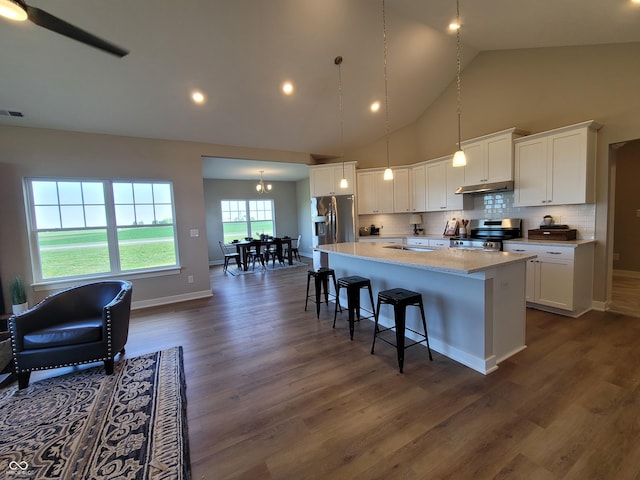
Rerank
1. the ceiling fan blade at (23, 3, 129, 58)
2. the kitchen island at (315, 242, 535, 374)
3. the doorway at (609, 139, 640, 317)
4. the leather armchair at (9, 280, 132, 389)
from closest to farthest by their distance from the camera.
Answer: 1. the ceiling fan blade at (23, 3, 129, 58)
2. the kitchen island at (315, 242, 535, 374)
3. the leather armchair at (9, 280, 132, 389)
4. the doorway at (609, 139, 640, 317)

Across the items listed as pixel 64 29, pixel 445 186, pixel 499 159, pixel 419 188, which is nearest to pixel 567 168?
pixel 499 159

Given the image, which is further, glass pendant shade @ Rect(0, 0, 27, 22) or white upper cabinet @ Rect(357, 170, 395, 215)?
white upper cabinet @ Rect(357, 170, 395, 215)

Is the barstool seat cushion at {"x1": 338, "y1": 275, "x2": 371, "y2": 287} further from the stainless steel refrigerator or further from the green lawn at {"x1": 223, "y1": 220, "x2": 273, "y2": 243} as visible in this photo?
the green lawn at {"x1": 223, "y1": 220, "x2": 273, "y2": 243}

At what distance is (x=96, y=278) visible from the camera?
4477mm

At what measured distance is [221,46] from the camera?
3.39 m

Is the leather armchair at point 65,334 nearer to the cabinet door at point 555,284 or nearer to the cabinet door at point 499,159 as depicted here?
the cabinet door at point 555,284

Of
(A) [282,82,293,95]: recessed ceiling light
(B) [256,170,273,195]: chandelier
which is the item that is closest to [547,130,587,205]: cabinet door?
(A) [282,82,293,95]: recessed ceiling light

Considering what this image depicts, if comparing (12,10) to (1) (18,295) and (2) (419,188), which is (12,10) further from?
(2) (419,188)

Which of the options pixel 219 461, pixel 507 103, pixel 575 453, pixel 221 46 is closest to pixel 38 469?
pixel 219 461

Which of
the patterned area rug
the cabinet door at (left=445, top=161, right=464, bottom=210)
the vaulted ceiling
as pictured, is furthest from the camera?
the cabinet door at (left=445, top=161, right=464, bottom=210)

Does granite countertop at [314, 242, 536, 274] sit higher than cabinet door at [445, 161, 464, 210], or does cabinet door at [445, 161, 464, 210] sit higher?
cabinet door at [445, 161, 464, 210]

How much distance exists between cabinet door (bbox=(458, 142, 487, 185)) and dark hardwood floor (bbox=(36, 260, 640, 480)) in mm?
2377

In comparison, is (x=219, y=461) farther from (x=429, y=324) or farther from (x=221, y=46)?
(x=221, y=46)

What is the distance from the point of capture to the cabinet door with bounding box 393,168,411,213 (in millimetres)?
6047
